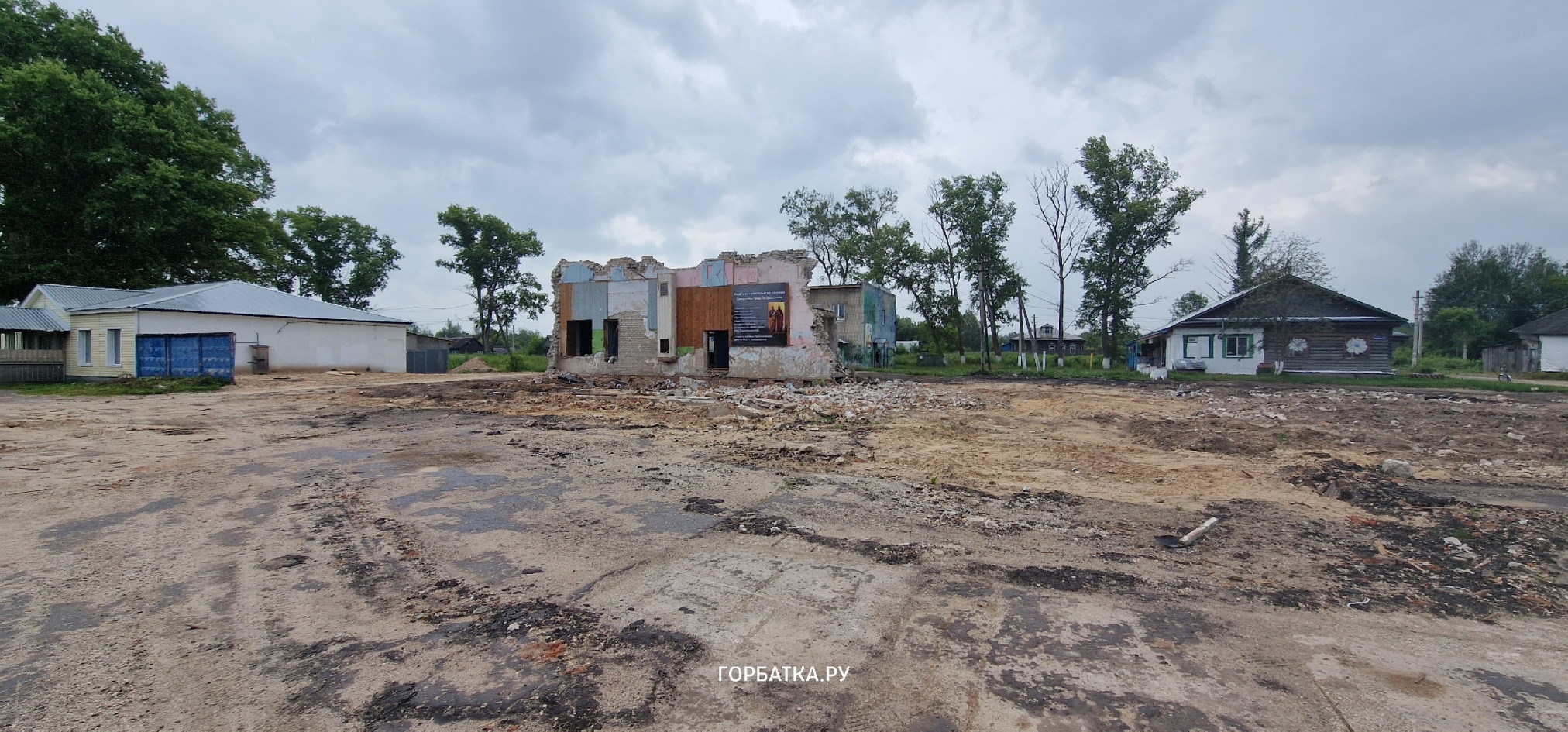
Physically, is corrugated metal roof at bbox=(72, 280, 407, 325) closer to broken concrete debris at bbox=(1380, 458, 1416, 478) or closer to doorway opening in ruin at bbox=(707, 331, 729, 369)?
doorway opening in ruin at bbox=(707, 331, 729, 369)

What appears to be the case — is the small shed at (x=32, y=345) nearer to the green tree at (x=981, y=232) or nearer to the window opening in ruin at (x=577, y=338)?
the window opening in ruin at (x=577, y=338)

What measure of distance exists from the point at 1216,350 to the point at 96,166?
50.9m

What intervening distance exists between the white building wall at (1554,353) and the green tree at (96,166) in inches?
2496

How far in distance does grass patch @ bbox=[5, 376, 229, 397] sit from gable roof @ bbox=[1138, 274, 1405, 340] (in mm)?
40742

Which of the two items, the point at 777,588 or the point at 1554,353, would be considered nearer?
the point at 777,588

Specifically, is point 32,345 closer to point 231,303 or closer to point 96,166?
point 231,303

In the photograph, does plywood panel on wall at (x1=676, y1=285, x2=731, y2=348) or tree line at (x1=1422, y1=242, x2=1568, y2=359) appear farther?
tree line at (x1=1422, y1=242, x2=1568, y2=359)

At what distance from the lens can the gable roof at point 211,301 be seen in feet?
80.2

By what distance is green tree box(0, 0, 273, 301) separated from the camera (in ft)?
81.1

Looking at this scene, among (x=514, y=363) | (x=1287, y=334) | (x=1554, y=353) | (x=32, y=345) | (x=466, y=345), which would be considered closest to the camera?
(x=32, y=345)

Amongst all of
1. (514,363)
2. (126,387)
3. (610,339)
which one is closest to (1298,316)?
(610,339)

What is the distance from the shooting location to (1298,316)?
29.5 meters

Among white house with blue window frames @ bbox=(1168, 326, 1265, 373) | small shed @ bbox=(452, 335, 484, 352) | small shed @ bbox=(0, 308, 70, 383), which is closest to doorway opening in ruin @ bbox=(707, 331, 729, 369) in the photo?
white house with blue window frames @ bbox=(1168, 326, 1265, 373)

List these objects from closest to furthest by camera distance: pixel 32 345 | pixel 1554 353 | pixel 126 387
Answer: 1. pixel 126 387
2. pixel 32 345
3. pixel 1554 353
